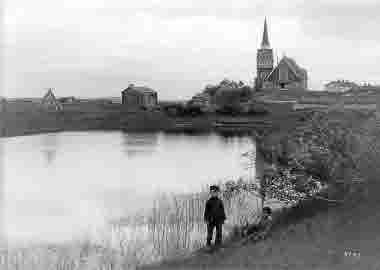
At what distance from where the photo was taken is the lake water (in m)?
18.8

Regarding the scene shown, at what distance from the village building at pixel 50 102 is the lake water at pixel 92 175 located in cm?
1268

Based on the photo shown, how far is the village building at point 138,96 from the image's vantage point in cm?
7925

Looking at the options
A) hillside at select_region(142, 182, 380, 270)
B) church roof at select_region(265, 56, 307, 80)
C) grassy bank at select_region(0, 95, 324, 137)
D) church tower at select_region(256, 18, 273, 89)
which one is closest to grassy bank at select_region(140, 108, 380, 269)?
hillside at select_region(142, 182, 380, 270)

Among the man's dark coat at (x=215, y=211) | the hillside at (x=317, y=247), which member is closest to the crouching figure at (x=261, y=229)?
the hillside at (x=317, y=247)

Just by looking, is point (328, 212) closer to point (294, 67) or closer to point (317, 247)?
point (317, 247)

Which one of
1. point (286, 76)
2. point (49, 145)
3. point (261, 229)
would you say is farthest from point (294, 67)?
point (261, 229)

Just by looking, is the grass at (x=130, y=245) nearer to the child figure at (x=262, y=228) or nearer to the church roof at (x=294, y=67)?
the child figure at (x=262, y=228)

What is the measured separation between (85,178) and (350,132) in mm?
20588

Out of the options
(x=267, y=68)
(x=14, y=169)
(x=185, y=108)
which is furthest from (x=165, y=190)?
(x=267, y=68)

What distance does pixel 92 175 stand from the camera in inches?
1227

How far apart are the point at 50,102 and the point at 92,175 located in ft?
150

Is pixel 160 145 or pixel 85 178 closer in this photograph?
pixel 85 178

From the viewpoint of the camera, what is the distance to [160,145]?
4972 cm

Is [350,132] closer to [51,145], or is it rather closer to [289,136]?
[289,136]
